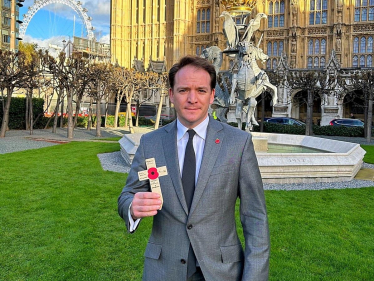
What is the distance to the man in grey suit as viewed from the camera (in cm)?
186

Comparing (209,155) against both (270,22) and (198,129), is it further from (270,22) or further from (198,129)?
(270,22)

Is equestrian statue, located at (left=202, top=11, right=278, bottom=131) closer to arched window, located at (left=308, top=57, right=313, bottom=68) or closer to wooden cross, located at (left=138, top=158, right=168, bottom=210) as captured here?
wooden cross, located at (left=138, top=158, right=168, bottom=210)

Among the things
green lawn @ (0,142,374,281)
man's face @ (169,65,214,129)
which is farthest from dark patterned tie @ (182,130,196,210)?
green lawn @ (0,142,374,281)

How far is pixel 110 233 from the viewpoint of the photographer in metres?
5.25

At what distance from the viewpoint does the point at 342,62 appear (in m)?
40.1

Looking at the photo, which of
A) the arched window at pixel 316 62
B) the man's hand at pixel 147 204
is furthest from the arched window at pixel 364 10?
the man's hand at pixel 147 204

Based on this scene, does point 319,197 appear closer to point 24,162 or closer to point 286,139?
point 286,139

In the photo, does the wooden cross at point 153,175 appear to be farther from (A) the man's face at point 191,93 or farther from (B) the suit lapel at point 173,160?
→ (A) the man's face at point 191,93

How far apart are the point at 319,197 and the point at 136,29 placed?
5078 cm

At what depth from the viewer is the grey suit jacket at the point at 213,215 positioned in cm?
186

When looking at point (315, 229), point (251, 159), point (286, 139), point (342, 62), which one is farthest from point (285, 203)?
point (342, 62)

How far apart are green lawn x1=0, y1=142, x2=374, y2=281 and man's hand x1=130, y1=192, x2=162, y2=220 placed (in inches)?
99.3

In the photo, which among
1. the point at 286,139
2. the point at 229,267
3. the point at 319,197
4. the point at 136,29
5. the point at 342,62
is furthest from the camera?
the point at 136,29

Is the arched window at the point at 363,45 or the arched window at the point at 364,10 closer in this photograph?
the arched window at the point at 364,10
